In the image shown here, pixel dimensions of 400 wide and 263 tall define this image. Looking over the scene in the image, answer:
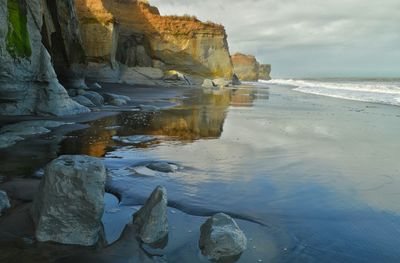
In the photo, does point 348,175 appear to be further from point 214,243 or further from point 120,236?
point 120,236

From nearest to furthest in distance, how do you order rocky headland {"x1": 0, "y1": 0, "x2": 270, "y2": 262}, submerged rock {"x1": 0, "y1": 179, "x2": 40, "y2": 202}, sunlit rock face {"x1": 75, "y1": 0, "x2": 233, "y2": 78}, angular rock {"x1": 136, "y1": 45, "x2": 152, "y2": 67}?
rocky headland {"x1": 0, "y1": 0, "x2": 270, "y2": 262} → submerged rock {"x1": 0, "y1": 179, "x2": 40, "y2": 202} → sunlit rock face {"x1": 75, "y1": 0, "x2": 233, "y2": 78} → angular rock {"x1": 136, "y1": 45, "x2": 152, "y2": 67}

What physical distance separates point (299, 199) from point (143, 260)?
2.57 metres

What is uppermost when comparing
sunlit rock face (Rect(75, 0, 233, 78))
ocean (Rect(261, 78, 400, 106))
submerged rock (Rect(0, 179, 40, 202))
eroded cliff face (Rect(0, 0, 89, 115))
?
sunlit rock face (Rect(75, 0, 233, 78))

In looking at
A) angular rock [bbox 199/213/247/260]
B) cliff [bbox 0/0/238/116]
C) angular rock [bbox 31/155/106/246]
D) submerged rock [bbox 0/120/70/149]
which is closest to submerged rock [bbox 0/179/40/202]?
angular rock [bbox 31/155/106/246]

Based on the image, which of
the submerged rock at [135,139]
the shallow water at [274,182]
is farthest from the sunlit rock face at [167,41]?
the shallow water at [274,182]

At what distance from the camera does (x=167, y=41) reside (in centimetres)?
4456

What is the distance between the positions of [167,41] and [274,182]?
40798 mm

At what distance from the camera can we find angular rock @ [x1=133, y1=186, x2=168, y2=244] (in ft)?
12.3

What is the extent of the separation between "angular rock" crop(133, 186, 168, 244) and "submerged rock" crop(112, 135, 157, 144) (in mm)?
4745

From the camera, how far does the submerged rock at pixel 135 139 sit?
8.66 m

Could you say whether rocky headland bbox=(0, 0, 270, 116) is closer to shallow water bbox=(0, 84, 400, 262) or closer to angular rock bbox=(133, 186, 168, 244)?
shallow water bbox=(0, 84, 400, 262)

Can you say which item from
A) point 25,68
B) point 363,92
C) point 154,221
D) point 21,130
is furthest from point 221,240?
point 363,92

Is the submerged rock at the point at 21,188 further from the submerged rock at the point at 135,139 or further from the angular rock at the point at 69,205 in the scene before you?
the submerged rock at the point at 135,139

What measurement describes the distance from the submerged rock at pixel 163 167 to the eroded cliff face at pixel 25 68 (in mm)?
6232
